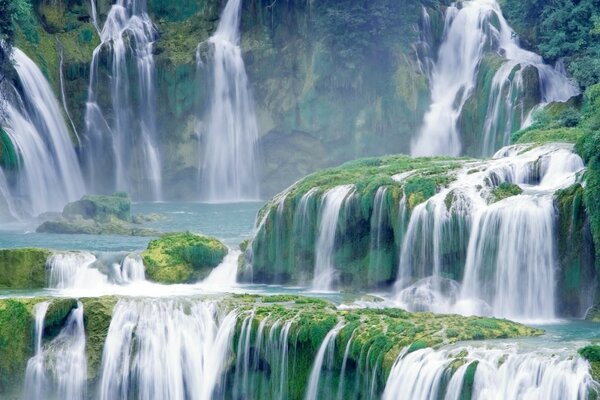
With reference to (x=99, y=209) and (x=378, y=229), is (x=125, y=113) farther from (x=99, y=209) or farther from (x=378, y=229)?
(x=378, y=229)

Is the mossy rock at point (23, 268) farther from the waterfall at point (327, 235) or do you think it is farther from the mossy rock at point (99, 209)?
the mossy rock at point (99, 209)

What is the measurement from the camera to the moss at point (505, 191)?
32.2 metres

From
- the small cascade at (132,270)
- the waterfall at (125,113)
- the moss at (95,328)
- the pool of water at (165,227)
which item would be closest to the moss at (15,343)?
the moss at (95,328)

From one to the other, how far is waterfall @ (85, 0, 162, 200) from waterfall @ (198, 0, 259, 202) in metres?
2.53

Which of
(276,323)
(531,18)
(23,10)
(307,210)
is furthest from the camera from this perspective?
(531,18)

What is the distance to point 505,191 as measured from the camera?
107 ft

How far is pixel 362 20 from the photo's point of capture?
58562 mm

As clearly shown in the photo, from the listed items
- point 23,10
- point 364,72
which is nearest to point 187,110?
point 364,72

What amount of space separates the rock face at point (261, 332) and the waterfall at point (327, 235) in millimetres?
4507

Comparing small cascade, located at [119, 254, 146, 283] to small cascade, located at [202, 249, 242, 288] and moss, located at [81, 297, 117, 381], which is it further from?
moss, located at [81, 297, 117, 381]

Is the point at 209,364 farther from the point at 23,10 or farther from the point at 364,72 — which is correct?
the point at 364,72

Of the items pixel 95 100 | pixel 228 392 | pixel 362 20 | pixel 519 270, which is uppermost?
pixel 362 20

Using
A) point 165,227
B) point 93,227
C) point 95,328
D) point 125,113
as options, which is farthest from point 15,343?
point 125,113

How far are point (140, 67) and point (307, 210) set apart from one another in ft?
83.5
